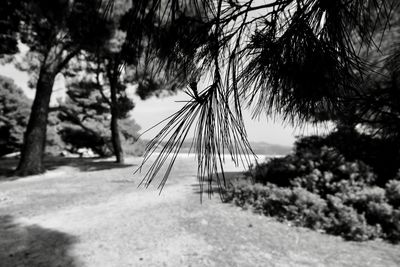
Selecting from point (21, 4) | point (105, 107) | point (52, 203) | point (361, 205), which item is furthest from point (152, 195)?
point (105, 107)

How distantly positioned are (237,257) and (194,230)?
1017mm

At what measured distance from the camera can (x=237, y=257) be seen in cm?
322

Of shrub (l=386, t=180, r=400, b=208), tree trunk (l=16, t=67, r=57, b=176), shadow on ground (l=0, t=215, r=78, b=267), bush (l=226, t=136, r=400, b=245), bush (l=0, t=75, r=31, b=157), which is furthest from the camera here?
bush (l=0, t=75, r=31, b=157)

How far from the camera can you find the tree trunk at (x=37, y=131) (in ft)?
31.1

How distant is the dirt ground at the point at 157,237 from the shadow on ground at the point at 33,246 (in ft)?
0.04

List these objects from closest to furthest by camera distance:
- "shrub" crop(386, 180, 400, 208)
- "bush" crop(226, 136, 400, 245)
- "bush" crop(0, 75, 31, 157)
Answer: "bush" crop(226, 136, 400, 245) < "shrub" crop(386, 180, 400, 208) < "bush" crop(0, 75, 31, 157)

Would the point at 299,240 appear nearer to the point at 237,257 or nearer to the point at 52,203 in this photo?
the point at 237,257

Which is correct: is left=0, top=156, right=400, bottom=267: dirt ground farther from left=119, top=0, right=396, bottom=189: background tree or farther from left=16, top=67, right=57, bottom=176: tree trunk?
left=16, top=67, right=57, bottom=176: tree trunk

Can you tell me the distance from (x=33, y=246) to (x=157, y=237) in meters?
1.71

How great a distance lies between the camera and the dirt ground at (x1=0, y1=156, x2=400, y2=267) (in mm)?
3193

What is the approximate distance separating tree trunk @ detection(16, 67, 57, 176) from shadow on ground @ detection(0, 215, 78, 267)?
5.77 metres

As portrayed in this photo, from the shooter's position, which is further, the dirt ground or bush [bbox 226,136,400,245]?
bush [bbox 226,136,400,245]

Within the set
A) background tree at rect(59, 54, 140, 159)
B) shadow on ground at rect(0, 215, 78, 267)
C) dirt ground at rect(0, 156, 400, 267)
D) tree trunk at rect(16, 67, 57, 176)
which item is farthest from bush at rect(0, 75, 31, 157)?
shadow on ground at rect(0, 215, 78, 267)

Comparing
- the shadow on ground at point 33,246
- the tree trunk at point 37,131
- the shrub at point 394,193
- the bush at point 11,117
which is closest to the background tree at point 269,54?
the shadow on ground at point 33,246
